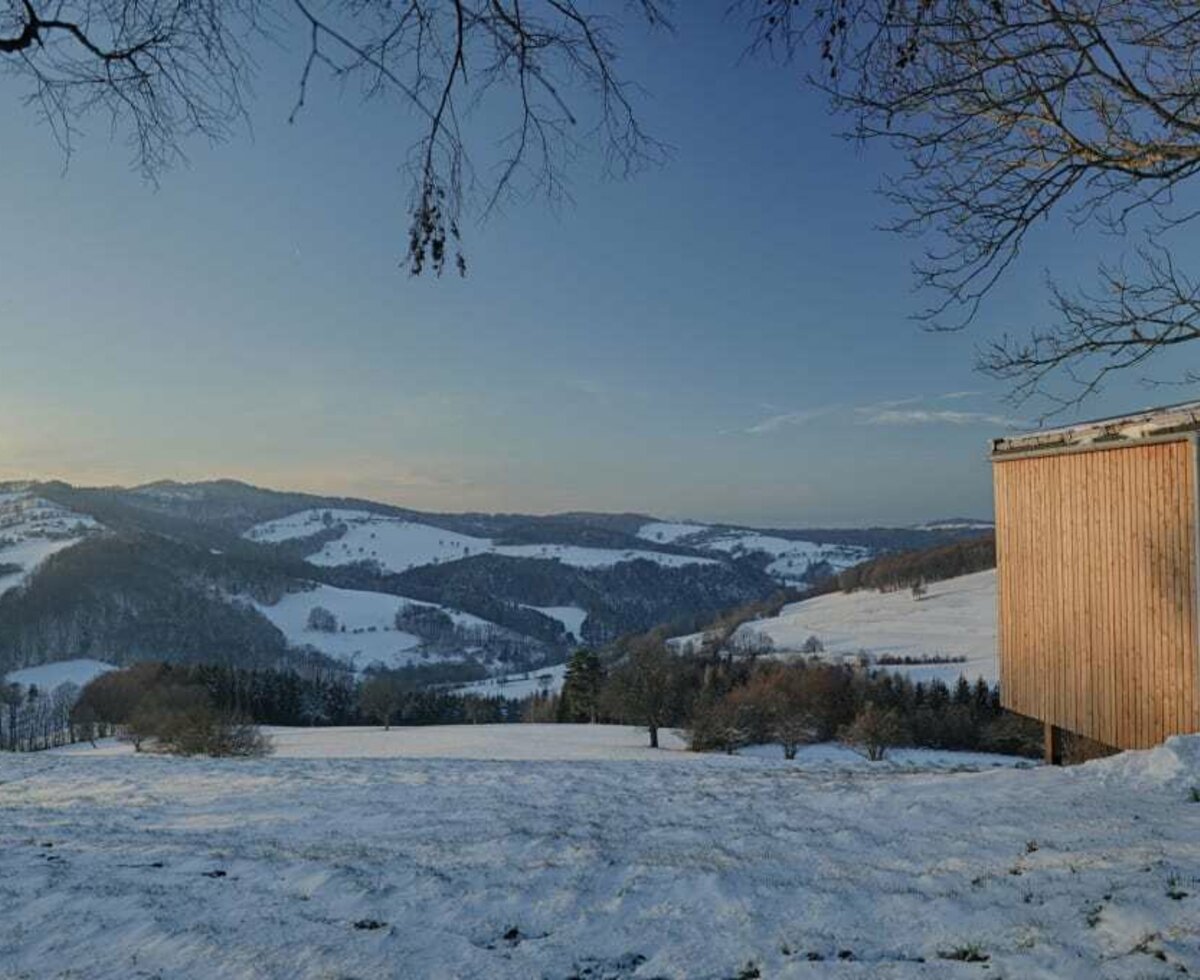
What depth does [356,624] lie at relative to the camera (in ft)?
489

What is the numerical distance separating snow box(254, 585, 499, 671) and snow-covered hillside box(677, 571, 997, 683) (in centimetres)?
6240

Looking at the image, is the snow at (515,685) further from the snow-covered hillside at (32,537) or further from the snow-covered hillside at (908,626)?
the snow-covered hillside at (32,537)

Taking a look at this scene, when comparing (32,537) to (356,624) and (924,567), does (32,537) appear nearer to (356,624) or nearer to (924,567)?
(356,624)

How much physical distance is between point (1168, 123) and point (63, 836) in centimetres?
872

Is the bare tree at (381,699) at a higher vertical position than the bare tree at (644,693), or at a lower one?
lower

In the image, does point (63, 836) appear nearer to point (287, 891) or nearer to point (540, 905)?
point (287, 891)

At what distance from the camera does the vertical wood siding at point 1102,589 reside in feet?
21.5

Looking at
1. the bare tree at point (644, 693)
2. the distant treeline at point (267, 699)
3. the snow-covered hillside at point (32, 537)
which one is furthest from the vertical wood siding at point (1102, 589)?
the snow-covered hillside at point (32, 537)

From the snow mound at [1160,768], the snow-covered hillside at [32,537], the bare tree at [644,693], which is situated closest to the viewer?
the snow mound at [1160,768]

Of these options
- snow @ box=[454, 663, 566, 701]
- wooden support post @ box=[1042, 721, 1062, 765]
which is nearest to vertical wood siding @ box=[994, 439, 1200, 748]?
wooden support post @ box=[1042, 721, 1062, 765]

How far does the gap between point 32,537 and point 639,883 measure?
209651 millimetres

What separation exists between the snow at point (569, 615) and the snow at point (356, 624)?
63.5 ft

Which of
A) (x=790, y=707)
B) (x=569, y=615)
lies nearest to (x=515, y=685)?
(x=790, y=707)

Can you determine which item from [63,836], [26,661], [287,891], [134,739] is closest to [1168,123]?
[287,891]
